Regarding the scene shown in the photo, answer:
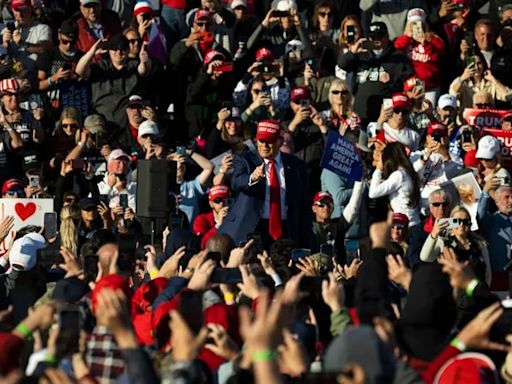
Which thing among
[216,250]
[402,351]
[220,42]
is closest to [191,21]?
[220,42]

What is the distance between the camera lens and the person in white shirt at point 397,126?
19453mm

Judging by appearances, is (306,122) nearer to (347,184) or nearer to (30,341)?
(347,184)

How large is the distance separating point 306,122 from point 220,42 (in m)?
2.62

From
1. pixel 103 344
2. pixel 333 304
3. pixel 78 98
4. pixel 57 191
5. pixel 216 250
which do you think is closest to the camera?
pixel 103 344

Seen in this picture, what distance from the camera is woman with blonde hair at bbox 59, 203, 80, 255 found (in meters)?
16.8

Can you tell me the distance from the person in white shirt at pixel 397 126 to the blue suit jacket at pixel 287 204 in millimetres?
2666

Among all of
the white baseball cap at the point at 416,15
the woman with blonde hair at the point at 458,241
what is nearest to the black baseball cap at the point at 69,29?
the white baseball cap at the point at 416,15

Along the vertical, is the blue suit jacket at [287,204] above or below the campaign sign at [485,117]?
below

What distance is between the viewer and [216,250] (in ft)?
45.1

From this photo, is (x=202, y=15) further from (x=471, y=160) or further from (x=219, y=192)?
(x=219, y=192)

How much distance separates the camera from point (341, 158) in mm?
18234

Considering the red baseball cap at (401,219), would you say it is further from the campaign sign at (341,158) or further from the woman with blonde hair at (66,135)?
the woman with blonde hair at (66,135)

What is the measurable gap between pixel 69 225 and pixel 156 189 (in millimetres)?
2245

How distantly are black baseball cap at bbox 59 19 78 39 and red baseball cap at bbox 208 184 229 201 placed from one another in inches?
144
